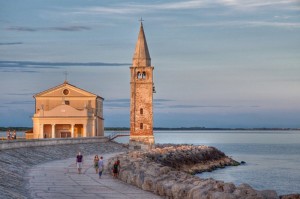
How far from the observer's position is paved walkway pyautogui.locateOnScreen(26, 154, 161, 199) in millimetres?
24906

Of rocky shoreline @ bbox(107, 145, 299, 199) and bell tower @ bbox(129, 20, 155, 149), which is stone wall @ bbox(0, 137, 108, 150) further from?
rocky shoreline @ bbox(107, 145, 299, 199)

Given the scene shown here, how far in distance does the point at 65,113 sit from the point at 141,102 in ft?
27.1

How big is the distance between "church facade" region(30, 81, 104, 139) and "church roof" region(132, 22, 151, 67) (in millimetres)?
7962

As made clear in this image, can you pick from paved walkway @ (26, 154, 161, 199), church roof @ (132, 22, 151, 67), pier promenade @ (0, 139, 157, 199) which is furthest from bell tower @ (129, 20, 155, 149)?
paved walkway @ (26, 154, 161, 199)

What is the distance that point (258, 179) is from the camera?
4972 cm

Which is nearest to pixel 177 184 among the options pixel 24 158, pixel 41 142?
pixel 24 158

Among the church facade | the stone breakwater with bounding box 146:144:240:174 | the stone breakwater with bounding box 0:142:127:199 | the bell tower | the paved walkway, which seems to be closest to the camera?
the stone breakwater with bounding box 0:142:127:199

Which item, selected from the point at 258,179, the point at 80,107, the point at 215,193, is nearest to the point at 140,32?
the point at 80,107

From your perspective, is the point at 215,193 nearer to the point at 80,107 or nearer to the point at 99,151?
the point at 99,151

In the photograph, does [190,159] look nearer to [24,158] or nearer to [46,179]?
[24,158]

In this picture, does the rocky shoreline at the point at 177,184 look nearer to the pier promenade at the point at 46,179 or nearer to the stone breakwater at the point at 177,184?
the stone breakwater at the point at 177,184

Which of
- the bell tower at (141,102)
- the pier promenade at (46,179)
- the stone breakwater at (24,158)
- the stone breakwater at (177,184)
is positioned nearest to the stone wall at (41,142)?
the pier promenade at (46,179)

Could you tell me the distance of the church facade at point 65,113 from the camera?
2618 inches

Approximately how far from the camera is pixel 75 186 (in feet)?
90.8
